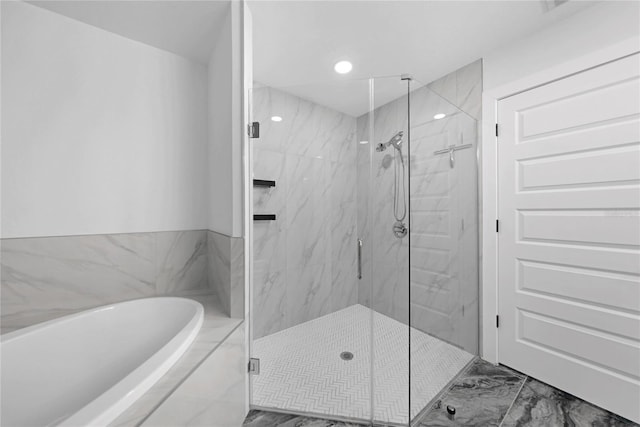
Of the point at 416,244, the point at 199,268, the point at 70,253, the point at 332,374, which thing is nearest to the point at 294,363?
the point at 332,374

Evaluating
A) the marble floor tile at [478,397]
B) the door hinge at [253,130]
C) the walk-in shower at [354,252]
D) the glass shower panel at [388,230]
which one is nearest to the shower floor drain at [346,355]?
the walk-in shower at [354,252]

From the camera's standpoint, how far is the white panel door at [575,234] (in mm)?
1401

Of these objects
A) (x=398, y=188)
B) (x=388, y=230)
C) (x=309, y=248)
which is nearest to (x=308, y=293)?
(x=309, y=248)

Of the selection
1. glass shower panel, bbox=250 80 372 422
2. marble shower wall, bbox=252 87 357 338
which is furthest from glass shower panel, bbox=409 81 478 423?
marble shower wall, bbox=252 87 357 338

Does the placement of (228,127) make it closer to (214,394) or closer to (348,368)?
(214,394)

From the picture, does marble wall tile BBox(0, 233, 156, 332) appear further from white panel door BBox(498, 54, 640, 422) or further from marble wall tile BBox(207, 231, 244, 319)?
white panel door BBox(498, 54, 640, 422)

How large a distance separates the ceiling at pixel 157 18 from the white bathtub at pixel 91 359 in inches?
66.6

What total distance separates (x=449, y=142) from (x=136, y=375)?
6.90 feet

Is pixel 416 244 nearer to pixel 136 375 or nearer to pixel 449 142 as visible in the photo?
pixel 449 142

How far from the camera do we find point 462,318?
1933 millimetres

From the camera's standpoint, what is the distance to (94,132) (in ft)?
5.22

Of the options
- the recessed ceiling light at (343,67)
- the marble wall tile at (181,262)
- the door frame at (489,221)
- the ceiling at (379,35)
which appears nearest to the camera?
the ceiling at (379,35)

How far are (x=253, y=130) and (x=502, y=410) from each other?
2.23 metres

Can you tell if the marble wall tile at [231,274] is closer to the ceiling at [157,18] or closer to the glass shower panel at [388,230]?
the glass shower panel at [388,230]
